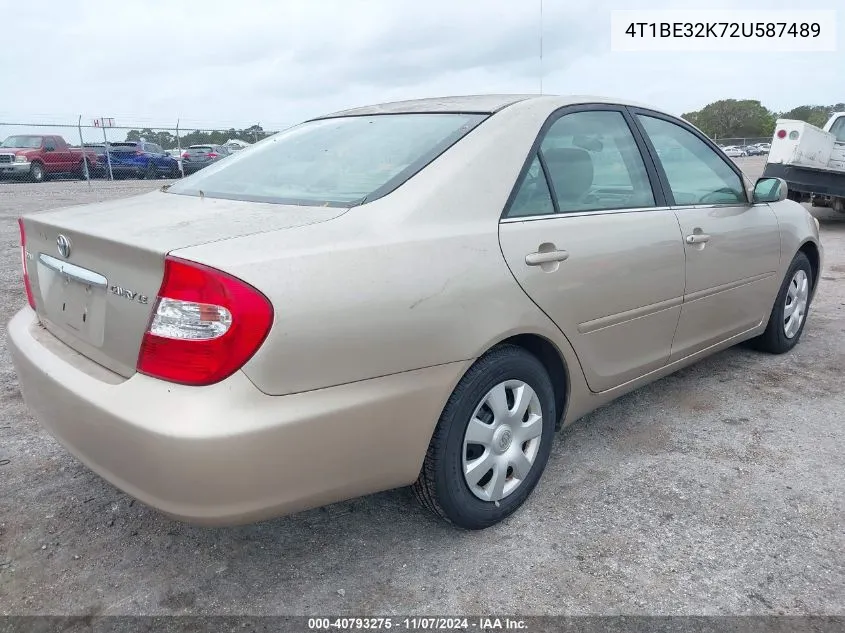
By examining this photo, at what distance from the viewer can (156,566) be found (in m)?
2.24

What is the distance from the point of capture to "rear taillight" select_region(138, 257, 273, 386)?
1.70 m

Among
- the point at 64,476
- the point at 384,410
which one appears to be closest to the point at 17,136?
the point at 64,476

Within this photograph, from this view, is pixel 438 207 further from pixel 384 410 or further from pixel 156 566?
pixel 156 566

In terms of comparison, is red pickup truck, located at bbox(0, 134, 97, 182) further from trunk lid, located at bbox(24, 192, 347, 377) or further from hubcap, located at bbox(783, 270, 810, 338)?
hubcap, located at bbox(783, 270, 810, 338)

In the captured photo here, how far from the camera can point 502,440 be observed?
2350mm

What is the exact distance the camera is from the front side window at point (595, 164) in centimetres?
261

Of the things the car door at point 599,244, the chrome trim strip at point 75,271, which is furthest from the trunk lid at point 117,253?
the car door at point 599,244

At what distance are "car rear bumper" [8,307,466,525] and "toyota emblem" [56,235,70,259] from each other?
32 cm

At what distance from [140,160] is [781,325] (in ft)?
71.4

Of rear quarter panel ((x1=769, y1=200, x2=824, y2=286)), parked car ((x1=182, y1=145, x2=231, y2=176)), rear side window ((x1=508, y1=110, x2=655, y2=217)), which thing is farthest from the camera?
parked car ((x1=182, y1=145, x2=231, y2=176))

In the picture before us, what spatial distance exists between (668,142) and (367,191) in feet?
5.88

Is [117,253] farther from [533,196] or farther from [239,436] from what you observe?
[533,196]

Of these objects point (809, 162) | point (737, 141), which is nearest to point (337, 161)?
point (809, 162)

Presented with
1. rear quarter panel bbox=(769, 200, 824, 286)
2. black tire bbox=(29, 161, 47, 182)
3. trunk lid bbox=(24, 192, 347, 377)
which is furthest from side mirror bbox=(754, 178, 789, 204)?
black tire bbox=(29, 161, 47, 182)
